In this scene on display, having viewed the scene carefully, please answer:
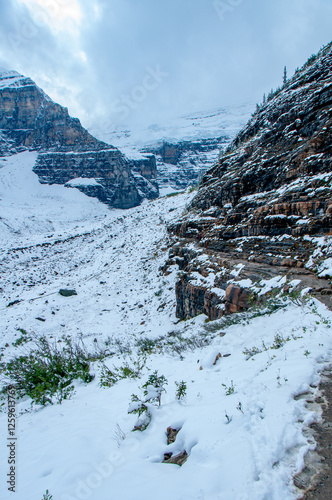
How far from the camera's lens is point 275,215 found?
31.7ft

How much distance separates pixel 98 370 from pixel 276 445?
5.30m

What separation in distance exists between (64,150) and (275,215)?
444 ft

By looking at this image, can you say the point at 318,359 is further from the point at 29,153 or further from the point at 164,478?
the point at 29,153

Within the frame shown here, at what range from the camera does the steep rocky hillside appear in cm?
772

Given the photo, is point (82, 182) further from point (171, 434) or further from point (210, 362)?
point (171, 434)

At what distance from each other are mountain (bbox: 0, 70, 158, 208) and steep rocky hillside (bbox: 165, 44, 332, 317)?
9810 centimetres

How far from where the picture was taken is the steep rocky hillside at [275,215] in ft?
25.3

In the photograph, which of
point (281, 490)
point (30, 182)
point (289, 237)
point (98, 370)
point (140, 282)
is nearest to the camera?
point (281, 490)

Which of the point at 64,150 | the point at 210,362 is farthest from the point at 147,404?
the point at 64,150

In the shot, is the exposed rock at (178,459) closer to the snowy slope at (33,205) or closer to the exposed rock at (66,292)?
the exposed rock at (66,292)

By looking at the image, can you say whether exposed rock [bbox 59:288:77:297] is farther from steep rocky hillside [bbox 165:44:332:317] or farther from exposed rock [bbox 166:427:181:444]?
exposed rock [bbox 166:427:181:444]

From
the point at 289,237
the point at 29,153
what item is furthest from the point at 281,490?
the point at 29,153

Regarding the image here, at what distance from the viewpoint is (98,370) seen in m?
6.28

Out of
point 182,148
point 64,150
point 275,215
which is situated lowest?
point 275,215
